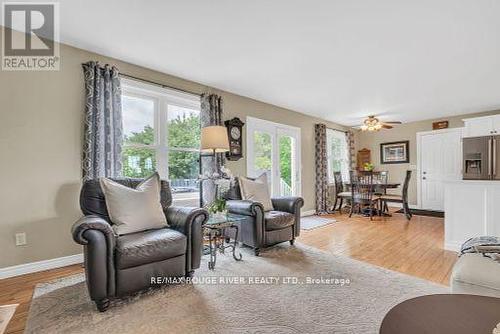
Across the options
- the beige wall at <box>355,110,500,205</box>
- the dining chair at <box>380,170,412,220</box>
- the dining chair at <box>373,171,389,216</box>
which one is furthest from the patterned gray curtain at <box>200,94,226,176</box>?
the beige wall at <box>355,110,500,205</box>

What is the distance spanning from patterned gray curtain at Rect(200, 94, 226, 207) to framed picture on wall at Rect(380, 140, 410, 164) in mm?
5281

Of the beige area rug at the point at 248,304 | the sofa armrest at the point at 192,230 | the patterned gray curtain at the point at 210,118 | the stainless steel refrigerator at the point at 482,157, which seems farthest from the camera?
the patterned gray curtain at the point at 210,118

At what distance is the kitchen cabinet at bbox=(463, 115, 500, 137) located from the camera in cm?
455

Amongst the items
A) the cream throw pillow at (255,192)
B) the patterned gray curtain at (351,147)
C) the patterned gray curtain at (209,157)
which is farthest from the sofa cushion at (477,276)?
the patterned gray curtain at (351,147)

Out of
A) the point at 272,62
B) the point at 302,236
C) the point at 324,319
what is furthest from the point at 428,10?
the point at 302,236

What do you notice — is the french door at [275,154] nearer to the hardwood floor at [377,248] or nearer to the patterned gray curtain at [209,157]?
the patterned gray curtain at [209,157]

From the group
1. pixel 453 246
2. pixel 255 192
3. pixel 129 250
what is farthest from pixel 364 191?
pixel 129 250

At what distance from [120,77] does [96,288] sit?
2.37m

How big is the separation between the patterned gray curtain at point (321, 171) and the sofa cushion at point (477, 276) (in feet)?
13.9

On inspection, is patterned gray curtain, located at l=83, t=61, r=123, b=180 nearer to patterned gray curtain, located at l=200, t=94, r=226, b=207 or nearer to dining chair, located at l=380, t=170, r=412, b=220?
patterned gray curtain, located at l=200, t=94, r=226, b=207

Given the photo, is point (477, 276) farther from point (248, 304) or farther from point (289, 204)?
point (289, 204)

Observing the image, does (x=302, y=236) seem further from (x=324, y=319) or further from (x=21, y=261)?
(x=21, y=261)

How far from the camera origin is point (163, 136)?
349cm

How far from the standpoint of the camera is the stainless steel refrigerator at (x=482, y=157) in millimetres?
3603
